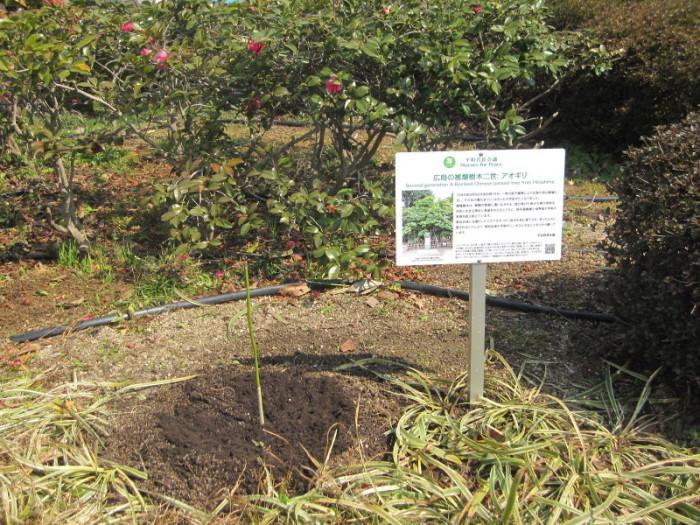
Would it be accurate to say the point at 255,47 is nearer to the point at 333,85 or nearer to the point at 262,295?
the point at 333,85

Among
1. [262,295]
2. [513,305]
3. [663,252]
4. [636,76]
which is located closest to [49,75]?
[262,295]

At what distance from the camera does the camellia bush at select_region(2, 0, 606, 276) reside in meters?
3.82

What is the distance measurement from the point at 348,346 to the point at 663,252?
1.50 meters

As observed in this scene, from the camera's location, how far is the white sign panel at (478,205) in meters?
2.45

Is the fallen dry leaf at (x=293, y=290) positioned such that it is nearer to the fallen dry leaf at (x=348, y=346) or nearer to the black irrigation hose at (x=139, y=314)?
the black irrigation hose at (x=139, y=314)

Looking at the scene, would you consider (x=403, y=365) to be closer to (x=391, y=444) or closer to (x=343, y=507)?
(x=391, y=444)

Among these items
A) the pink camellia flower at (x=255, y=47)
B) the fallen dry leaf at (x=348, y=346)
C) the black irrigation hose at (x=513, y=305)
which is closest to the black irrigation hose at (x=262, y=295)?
the black irrigation hose at (x=513, y=305)

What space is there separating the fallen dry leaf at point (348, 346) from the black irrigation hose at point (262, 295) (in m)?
0.64

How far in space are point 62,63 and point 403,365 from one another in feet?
7.88

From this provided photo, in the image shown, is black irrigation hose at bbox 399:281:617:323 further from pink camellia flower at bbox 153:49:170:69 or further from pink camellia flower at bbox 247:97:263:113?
pink camellia flower at bbox 153:49:170:69

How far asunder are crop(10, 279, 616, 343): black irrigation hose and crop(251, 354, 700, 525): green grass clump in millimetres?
944

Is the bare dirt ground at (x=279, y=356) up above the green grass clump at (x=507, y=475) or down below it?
above

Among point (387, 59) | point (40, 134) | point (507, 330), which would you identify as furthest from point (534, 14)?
point (40, 134)

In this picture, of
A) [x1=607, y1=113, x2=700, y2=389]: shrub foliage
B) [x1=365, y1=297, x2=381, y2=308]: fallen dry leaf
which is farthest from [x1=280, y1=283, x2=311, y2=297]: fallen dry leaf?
[x1=607, y1=113, x2=700, y2=389]: shrub foliage
